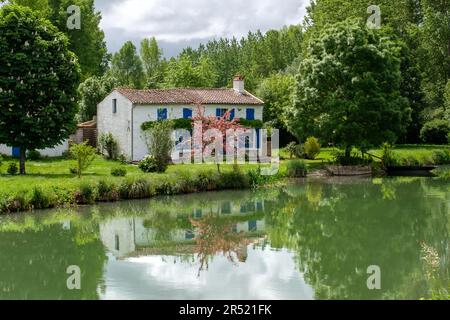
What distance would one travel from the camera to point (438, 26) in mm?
59812

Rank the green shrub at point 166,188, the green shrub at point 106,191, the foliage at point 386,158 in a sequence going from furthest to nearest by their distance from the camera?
1. the foliage at point 386,158
2. the green shrub at point 166,188
3. the green shrub at point 106,191

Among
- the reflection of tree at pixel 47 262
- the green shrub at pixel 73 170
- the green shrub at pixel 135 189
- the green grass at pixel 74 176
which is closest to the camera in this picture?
the reflection of tree at pixel 47 262

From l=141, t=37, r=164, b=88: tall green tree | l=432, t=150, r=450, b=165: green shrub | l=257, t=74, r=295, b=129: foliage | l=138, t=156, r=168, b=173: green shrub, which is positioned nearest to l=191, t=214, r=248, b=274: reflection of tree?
l=138, t=156, r=168, b=173: green shrub

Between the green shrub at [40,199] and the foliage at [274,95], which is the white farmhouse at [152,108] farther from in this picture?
the green shrub at [40,199]

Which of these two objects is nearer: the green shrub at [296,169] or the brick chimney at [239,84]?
the green shrub at [296,169]

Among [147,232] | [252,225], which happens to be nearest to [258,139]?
[252,225]

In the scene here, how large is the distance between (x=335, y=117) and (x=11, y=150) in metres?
21.8

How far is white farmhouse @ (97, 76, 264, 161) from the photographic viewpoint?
1714 inches

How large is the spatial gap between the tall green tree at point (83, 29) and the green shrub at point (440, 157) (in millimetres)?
32215

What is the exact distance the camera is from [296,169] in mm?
40344

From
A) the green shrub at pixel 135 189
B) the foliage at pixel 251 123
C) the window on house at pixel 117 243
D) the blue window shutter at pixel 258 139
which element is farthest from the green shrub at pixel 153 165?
the window on house at pixel 117 243

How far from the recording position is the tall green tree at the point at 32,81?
33.0 metres
